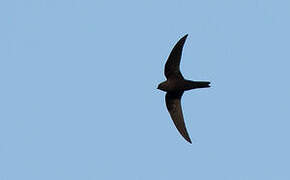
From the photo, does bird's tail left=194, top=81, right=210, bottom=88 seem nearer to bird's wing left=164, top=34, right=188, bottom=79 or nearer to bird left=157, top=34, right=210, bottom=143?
bird left=157, top=34, right=210, bottom=143

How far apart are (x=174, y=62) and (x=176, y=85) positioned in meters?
0.61

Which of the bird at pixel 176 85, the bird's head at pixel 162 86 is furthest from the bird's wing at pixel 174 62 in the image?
the bird's head at pixel 162 86

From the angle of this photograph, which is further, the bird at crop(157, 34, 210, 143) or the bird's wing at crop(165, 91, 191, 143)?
the bird's wing at crop(165, 91, 191, 143)

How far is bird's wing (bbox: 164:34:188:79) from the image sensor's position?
73.4 ft

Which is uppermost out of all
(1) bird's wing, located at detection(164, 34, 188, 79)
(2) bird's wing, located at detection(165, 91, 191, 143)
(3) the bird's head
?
(1) bird's wing, located at detection(164, 34, 188, 79)

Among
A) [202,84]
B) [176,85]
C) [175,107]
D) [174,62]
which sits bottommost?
[175,107]

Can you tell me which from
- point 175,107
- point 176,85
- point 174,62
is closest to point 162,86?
point 176,85

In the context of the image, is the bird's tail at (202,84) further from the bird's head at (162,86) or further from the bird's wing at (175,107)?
the bird's wing at (175,107)

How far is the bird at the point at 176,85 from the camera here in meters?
22.4

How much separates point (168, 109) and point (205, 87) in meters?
1.63

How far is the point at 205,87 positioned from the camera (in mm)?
22188

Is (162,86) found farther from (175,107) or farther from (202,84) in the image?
(202,84)

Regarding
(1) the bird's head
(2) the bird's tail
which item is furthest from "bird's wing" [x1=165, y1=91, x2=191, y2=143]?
(2) the bird's tail

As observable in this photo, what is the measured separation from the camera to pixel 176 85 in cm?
2280
